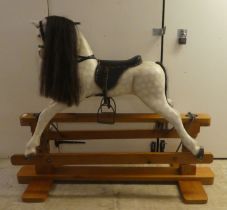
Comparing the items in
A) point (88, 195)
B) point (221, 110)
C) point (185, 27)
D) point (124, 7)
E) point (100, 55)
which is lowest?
point (88, 195)

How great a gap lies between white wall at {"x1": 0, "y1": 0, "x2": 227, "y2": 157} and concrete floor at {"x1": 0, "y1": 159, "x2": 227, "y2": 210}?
1.69 feet

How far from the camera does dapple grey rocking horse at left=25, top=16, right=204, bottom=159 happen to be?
1.42m

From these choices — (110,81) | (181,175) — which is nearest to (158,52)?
(110,81)

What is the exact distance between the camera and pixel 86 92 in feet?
5.08

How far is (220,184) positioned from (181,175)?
283 mm

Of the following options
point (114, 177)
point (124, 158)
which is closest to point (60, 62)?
point (124, 158)

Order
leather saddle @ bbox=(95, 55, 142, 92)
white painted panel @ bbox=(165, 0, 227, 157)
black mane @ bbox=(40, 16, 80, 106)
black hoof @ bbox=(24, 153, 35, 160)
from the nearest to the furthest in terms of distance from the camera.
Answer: black mane @ bbox=(40, 16, 80, 106), leather saddle @ bbox=(95, 55, 142, 92), black hoof @ bbox=(24, 153, 35, 160), white painted panel @ bbox=(165, 0, 227, 157)

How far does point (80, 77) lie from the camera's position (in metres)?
1.50

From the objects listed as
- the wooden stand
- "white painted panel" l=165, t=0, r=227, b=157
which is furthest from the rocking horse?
"white painted panel" l=165, t=0, r=227, b=157

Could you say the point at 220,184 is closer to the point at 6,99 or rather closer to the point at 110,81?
the point at 110,81

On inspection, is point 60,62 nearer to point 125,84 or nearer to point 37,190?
point 125,84

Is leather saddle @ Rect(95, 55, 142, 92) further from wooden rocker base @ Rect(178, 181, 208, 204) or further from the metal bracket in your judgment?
wooden rocker base @ Rect(178, 181, 208, 204)

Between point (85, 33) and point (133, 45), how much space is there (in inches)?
13.4

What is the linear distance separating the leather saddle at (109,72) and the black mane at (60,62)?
13 centimetres
